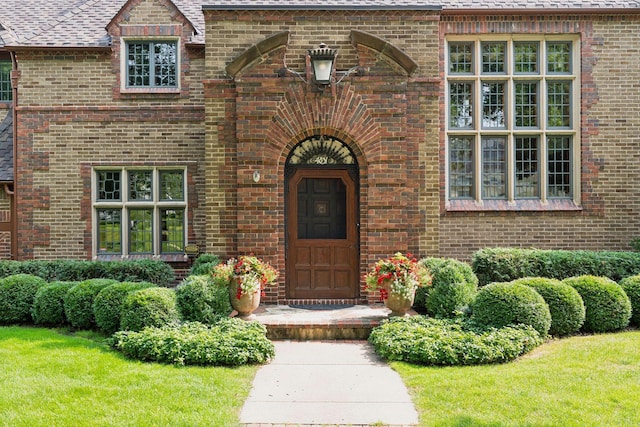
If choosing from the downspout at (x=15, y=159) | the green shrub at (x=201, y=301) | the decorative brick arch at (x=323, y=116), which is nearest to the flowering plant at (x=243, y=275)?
the green shrub at (x=201, y=301)

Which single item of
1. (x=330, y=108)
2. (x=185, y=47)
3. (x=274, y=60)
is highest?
(x=185, y=47)

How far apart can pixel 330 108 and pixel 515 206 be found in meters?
4.50

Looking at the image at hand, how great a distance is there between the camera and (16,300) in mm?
9031

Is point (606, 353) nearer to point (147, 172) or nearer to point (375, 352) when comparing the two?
point (375, 352)

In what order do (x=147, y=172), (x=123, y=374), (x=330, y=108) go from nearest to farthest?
(x=123, y=374) → (x=330, y=108) → (x=147, y=172)

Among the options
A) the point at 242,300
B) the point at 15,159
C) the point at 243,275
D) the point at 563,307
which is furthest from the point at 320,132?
the point at 15,159

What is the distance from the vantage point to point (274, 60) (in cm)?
976

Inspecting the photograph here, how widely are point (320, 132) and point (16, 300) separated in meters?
6.03

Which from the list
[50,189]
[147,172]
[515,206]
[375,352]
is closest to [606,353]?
[375,352]

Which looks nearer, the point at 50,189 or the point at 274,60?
the point at 274,60

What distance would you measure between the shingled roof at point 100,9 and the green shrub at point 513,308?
18.1 feet

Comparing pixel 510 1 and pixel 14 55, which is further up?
pixel 510 1

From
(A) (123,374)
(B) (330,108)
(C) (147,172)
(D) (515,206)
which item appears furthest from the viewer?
(C) (147,172)

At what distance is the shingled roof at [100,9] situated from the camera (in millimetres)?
9969
